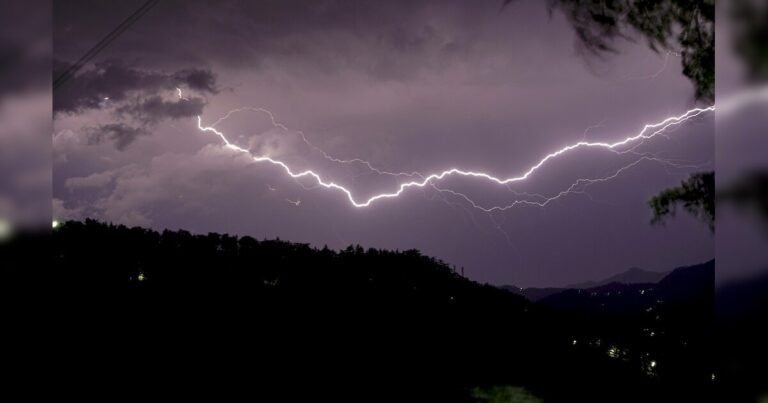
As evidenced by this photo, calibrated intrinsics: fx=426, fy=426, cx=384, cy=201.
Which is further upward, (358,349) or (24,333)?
(24,333)

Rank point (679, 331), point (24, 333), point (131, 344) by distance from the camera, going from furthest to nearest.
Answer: point (679, 331)
point (131, 344)
point (24, 333)

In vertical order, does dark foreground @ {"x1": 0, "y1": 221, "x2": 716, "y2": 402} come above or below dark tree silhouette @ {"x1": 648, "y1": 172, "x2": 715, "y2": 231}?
below

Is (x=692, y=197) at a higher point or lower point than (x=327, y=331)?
higher

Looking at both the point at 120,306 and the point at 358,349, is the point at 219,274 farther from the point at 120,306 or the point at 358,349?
the point at 358,349

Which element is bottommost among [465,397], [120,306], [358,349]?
[465,397]

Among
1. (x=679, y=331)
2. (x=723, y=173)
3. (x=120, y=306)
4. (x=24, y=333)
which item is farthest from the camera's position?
(x=679, y=331)

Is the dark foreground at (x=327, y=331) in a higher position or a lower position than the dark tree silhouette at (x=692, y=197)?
lower

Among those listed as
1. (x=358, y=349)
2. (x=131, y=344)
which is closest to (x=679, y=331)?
(x=358, y=349)

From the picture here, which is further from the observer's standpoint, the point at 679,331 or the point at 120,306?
the point at 679,331
